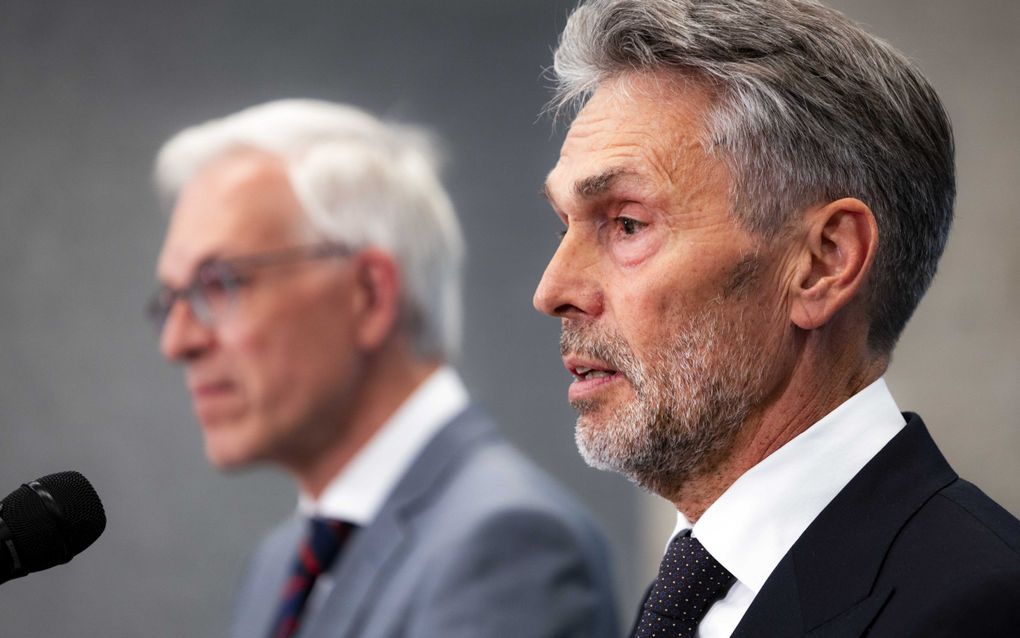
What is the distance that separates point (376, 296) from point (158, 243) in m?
1.47

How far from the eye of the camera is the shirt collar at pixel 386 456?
8.50 feet

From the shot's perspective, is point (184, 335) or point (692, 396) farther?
point (184, 335)

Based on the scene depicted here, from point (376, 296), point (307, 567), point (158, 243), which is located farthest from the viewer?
point (158, 243)

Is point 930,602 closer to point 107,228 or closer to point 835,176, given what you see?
point 835,176

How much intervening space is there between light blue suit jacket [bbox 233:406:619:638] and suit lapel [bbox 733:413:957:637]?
0.93 metres

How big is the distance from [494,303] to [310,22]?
3.67ft

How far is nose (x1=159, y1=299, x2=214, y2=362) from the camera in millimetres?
2656

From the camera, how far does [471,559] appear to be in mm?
2223

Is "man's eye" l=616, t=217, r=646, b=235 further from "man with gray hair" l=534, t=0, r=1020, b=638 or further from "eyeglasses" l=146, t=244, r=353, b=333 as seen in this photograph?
"eyeglasses" l=146, t=244, r=353, b=333

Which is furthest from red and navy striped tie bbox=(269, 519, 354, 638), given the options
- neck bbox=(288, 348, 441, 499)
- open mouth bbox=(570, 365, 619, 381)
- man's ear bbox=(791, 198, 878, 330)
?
man's ear bbox=(791, 198, 878, 330)

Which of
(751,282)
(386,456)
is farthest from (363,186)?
(751,282)

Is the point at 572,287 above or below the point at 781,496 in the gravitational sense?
above

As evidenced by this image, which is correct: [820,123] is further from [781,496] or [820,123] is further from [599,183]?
[781,496]

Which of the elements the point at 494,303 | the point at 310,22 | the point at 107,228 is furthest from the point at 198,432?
the point at 310,22
